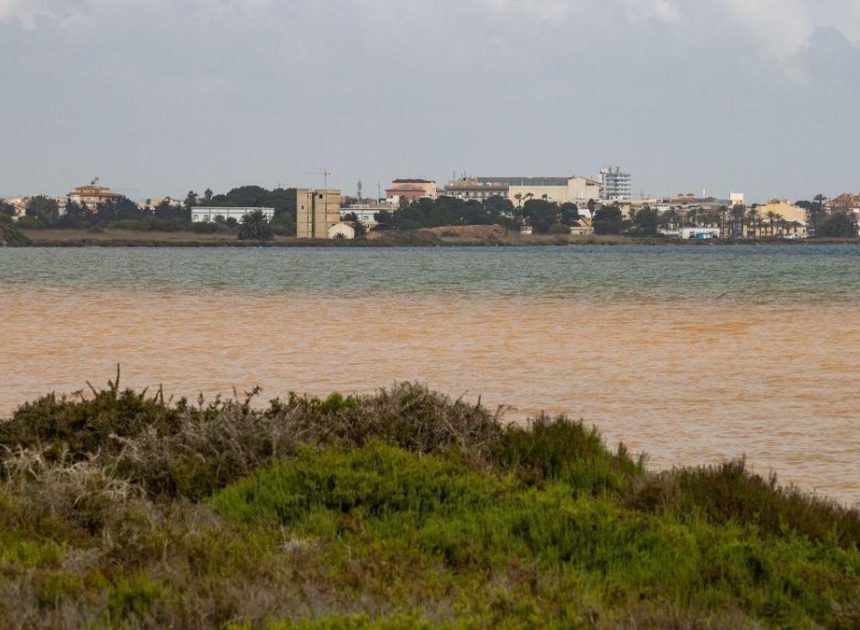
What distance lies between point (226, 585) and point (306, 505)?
239 centimetres

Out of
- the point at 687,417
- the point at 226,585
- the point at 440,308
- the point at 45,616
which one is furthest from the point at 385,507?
the point at 440,308

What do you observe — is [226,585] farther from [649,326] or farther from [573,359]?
[649,326]

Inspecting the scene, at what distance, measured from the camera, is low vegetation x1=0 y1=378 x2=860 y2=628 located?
5215mm

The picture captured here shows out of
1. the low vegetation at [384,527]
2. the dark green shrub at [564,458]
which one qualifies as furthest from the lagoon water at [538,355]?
the low vegetation at [384,527]

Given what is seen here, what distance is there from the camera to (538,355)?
22.5 metres

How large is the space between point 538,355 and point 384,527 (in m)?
15.4

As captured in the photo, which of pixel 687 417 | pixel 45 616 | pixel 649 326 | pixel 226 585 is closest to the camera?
pixel 45 616

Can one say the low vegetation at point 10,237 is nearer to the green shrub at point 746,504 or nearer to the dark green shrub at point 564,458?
the dark green shrub at point 564,458

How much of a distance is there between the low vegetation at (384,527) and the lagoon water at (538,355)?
8.47ft

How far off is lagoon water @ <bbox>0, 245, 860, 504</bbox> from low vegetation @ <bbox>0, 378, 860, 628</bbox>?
2582 millimetres

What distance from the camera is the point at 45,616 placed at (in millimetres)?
5000

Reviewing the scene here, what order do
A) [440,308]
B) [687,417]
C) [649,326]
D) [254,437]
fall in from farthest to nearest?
[440,308], [649,326], [687,417], [254,437]

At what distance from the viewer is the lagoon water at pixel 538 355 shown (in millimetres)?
13680

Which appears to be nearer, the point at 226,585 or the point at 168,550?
the point at 226,585
